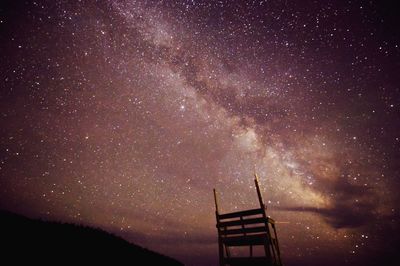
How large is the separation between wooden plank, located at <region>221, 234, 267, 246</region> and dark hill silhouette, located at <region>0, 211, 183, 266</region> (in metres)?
3.79

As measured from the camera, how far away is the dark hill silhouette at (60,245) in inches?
223

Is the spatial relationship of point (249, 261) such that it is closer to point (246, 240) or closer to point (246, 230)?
point (246, 240)

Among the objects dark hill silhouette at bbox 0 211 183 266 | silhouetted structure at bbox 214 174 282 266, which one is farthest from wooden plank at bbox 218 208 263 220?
dark hill silhouette at bbox 0 211 183 266

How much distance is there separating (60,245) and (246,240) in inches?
200

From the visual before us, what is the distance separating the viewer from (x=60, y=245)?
264 inches

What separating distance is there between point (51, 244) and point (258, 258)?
543 centimetres

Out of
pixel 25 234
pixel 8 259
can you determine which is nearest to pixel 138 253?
pixel 25 234

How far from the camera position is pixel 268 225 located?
5.67 meters

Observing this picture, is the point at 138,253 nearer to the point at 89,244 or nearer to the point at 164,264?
the point at 164,264

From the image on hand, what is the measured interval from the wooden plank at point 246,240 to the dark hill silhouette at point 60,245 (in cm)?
379

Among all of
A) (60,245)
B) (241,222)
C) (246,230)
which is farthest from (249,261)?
(60,245)

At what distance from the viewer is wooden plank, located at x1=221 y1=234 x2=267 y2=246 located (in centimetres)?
564

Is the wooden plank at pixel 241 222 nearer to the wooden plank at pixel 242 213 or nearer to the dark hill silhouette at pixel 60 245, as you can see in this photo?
the wooden plank at pixel 242 213

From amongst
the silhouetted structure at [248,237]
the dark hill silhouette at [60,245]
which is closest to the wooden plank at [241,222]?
the silhouetted structure at [248,237]
